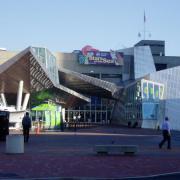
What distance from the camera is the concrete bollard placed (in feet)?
70.2

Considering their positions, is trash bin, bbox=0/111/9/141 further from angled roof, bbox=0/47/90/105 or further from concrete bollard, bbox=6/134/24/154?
angled roof, bbox=0/47/90/105

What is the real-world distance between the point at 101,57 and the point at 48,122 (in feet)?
177

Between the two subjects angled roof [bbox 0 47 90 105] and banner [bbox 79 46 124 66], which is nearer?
angled roof [bbox 0 47 90 105]

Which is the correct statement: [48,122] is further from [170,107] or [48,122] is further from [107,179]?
[107,179]

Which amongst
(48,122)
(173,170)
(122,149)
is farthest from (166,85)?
(173,170)

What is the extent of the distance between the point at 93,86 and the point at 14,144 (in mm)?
56913

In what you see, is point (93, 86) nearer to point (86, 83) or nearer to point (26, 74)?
point (86, 83)

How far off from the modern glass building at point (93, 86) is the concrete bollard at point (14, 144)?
102ft

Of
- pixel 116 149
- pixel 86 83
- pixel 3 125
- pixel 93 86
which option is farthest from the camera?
pixel 93 86

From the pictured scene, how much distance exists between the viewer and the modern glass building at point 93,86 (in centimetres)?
5831

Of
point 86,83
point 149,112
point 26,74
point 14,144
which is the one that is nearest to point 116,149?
point 14,144

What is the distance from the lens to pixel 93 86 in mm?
78375

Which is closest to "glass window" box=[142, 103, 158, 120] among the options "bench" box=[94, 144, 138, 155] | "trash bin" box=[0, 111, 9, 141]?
"trash bin" box=[0, 111, 9, 141]

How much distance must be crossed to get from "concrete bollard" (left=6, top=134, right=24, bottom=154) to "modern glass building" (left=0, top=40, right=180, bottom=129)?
31.0 meters
